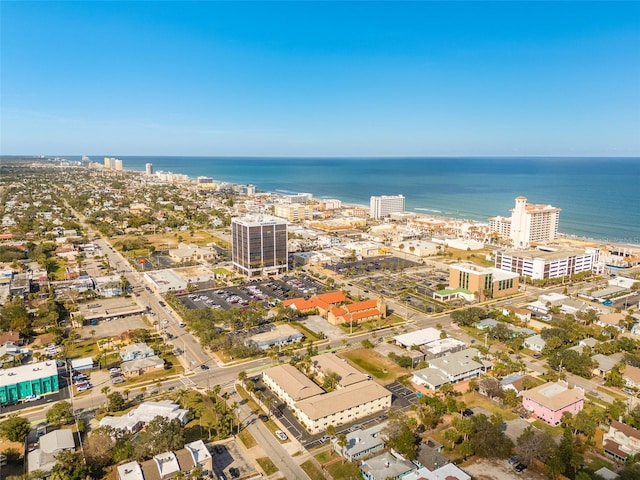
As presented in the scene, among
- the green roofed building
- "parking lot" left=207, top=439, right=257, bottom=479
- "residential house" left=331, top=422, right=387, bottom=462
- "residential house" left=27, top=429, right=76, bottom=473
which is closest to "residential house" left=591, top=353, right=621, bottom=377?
"residential house" left=331, top=422, right=387, bottom=462

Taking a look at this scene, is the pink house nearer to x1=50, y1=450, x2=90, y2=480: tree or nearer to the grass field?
the grass field

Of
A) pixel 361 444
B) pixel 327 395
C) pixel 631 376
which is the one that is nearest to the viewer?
pixel 361 444

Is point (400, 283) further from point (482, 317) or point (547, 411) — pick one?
point (547, 411)

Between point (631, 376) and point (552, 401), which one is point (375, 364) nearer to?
point (552, 401)

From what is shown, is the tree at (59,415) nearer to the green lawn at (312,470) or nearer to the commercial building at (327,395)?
the commercial building at (327,395)

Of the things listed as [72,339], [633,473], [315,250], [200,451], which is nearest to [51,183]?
[315,250]

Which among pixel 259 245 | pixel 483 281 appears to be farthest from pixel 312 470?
pixel 259 245
